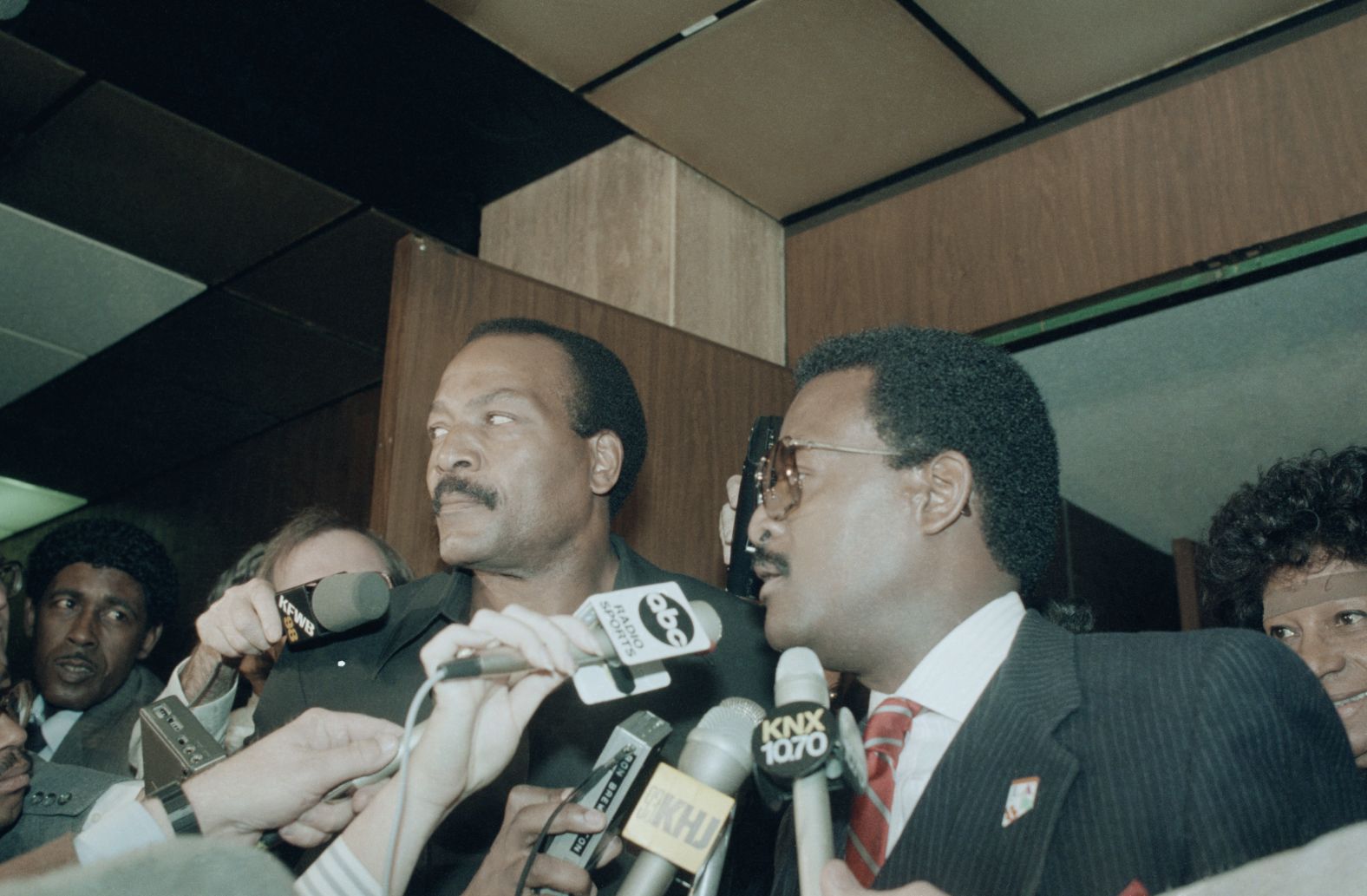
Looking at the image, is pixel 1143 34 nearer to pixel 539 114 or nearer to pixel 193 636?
pixel 539 114

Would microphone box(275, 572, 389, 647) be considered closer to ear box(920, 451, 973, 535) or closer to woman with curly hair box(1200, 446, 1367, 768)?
ear box(920, 451, 973, 535)

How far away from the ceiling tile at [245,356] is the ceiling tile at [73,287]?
102 mm

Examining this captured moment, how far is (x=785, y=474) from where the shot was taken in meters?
1.50

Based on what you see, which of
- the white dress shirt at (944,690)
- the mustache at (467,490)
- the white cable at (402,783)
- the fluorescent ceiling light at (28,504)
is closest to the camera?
the white cable at (402,783)

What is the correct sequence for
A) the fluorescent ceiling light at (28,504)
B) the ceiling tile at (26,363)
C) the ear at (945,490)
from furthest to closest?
1. the fluorescent ceiling light at (28,504)
2. the ceiling tile at (26,363)
3. the ear at (945,490)

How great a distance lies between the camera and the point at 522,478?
204cm

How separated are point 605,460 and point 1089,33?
5.74ft

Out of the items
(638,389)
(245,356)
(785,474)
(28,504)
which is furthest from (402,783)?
(28,504)

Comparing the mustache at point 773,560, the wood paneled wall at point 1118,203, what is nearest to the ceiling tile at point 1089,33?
the wood paneled wall at point 1118,203

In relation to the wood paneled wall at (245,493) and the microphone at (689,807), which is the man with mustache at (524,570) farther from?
the wood paneled wall at (245,493)

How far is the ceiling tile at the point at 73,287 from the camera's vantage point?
4.05 meters

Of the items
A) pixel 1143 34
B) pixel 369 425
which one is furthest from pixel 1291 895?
pixel 369 425

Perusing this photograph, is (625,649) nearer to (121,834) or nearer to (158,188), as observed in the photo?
(121,834)

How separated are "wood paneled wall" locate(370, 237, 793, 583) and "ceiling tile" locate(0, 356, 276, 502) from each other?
116 inches
